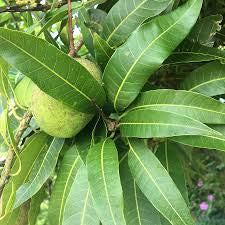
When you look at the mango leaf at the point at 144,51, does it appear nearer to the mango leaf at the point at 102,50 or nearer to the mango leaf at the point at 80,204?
the mango leaf at the point at 102,50

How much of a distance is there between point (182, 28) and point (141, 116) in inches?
6.7

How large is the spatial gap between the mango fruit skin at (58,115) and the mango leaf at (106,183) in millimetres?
64

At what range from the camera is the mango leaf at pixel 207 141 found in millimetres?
765

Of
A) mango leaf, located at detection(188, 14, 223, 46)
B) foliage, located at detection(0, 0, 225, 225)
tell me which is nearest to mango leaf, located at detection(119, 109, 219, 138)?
foliage, located at detection(0, 0, 225, 225)

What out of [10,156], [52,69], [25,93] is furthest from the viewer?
[25,93]

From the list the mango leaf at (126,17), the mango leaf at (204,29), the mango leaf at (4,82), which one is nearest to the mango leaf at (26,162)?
the mango leaf at (4,82)

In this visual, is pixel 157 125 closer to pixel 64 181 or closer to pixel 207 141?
pixel 207 141

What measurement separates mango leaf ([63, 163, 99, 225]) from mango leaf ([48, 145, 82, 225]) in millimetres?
36

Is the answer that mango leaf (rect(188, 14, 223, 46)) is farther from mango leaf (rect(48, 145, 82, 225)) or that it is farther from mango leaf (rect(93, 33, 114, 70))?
mango leaf (rect(48, 145, 82, 225))

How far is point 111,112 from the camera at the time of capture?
2.86 feet

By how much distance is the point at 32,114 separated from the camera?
2.85 ft

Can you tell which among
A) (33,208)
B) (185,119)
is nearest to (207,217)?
(33,208)

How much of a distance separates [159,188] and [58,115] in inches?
8.8

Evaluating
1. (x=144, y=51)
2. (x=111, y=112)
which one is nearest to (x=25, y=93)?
(x=111, y=112)
